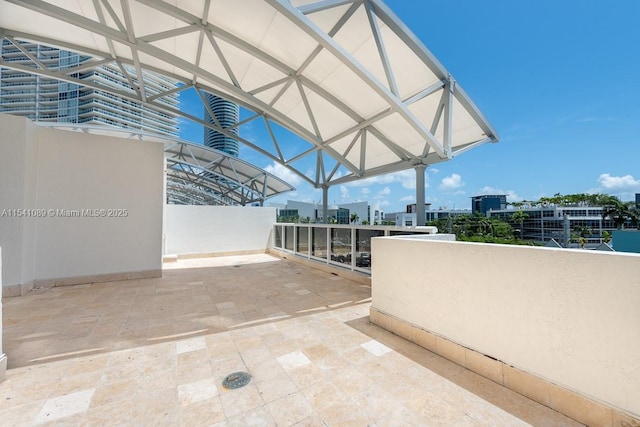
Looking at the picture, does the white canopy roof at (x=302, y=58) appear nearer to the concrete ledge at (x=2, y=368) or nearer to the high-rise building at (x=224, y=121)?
the concrete ledge at (x=2, y=368)

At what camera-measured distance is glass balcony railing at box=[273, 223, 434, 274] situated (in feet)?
18.7

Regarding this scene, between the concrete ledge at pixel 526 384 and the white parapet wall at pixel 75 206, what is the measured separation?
6.34m

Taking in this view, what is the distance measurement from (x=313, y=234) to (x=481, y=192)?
11619 cm

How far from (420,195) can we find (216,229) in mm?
7708

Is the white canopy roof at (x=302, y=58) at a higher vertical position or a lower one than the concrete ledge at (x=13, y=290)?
higher

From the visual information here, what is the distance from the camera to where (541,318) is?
1989 mm

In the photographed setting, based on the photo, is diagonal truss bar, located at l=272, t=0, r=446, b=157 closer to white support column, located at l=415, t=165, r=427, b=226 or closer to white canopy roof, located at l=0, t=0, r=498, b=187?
white canopy roof, located at l=0, t=0, r=498, b=187

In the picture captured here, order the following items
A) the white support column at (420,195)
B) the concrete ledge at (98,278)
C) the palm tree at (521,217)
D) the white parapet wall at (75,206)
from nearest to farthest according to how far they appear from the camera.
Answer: the white parapet wall at (75,206) < the concrete ledge at (98,278) < the white support column at (420,195) < the palm tree at (521,217)

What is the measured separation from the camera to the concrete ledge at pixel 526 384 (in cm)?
171

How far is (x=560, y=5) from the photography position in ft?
21.0

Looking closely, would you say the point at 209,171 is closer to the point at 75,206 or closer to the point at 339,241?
the point at 75,206

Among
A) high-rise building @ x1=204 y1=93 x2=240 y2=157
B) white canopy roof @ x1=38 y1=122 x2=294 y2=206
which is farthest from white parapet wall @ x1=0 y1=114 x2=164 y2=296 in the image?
high-rise building @ x1=204 y1=93 x2=240 y2=157

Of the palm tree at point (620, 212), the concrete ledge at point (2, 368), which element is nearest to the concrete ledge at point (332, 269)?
the concrete ledge at point (2, 368)

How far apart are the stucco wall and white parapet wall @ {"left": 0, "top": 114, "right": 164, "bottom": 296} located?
11.2ft
